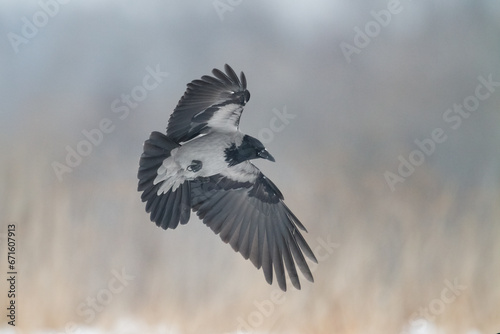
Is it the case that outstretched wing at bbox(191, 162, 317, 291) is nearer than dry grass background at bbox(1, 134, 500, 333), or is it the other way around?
outstretched wing at bbox(191, 162, 317, 291)

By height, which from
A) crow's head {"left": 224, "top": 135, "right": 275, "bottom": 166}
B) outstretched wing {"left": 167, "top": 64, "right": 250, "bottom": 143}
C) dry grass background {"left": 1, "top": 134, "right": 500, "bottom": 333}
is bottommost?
dry grass background {"left": 1, "top": 134, "right": 500, "bottom": 333}

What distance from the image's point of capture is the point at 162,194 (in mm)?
2160

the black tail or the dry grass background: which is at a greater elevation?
the black tail

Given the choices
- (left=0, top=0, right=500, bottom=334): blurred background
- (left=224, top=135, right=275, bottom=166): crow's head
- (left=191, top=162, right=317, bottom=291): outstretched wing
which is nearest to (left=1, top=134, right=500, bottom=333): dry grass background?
(left=0, top=0, right=500, bottom=334): blurred background

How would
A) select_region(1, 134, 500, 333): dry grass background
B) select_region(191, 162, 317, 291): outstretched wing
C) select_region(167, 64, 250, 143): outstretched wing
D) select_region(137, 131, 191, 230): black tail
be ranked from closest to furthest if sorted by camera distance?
select_region(167, 64, 250, 143): outstretched wing < select_region(137, 131, 191, 230): black tail < select_region(191, 162, 317, 291): outstretched wing < select_region(1, 134, 500, 333): dry grass background

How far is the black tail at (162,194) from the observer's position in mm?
2104

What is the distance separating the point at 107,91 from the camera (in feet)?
7.97

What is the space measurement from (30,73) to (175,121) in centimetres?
75

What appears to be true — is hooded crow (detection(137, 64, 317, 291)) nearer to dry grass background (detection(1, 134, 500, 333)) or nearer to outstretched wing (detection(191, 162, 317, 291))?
outstretched wing (detection(191, 162, 317, 291))

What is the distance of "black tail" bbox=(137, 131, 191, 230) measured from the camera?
2104mm

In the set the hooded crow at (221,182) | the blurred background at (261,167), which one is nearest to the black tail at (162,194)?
the hooded crow at (221,182)

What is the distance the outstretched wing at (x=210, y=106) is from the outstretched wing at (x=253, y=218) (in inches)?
9.0

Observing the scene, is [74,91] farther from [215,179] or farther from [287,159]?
[287,159]

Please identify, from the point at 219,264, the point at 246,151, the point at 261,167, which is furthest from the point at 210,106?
the point at 219,264
